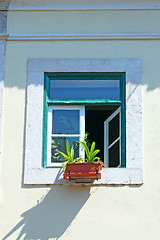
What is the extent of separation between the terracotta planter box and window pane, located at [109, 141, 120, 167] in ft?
2.00

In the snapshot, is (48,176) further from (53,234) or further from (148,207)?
(148,207)

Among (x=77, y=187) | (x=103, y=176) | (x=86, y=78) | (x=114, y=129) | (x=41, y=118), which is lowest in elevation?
(x=77, y=187)

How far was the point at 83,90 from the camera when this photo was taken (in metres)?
7.96

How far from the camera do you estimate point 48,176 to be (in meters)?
7.31

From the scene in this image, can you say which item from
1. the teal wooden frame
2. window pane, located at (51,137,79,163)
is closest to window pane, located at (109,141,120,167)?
the teal wooden frame

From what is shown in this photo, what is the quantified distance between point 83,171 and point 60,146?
73 centimetres

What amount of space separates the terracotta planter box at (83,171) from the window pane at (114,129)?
0.81m

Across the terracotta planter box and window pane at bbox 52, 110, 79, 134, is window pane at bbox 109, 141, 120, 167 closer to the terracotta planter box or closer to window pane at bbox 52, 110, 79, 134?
window pane at bbox 52, 110, 79, 134

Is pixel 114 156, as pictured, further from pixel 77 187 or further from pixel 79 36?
pixel 79 36

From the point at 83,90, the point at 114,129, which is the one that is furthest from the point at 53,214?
the point at 83,90

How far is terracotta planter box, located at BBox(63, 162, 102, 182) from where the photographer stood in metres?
7.04

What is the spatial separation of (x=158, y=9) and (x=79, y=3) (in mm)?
1013

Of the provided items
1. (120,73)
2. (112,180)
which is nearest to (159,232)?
(112,180)

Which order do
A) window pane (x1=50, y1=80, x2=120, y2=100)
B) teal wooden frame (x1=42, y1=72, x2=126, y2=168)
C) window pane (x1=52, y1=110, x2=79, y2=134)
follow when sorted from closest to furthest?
teal wooden frame (x1=42, y1=72, x2=126, y2=168) → window pane (x1=52, y1=110, x2=79, y2=134) → window pane (x1=50, y1=80, x2=120, y2=100)
